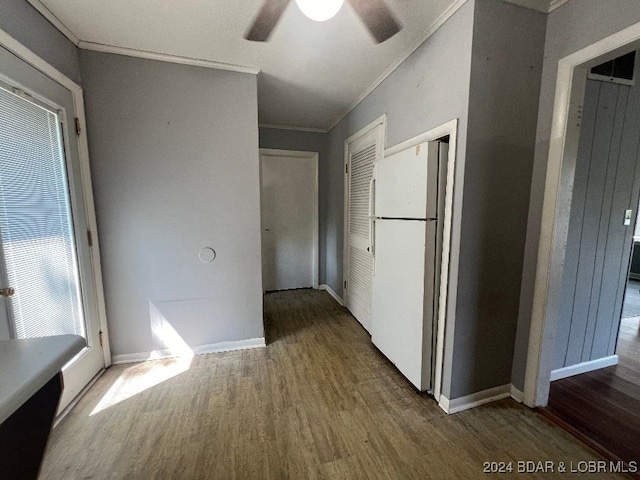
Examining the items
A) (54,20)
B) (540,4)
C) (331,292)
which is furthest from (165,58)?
A: (331,292)

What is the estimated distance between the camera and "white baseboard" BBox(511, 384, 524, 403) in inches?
66.9

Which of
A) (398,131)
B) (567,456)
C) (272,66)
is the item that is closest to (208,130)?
(272,66)

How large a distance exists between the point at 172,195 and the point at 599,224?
10.4ft

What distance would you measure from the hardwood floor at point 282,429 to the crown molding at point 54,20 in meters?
2.37

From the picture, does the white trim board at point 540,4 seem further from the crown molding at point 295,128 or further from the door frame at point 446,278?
the crown molding at point 295,128

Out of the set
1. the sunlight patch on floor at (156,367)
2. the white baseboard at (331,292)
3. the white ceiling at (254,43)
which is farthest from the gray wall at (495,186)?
the sunlight patch on floor at (156,367)

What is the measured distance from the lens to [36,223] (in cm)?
151

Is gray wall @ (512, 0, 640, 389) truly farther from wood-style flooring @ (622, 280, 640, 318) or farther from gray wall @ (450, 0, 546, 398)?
wood-style flooring @ (622, 280, 640, 318)

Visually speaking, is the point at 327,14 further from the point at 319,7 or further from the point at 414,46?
the point at 414,46

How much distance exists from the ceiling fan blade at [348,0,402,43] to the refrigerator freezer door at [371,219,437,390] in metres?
1.03

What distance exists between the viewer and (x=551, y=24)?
1.47 m

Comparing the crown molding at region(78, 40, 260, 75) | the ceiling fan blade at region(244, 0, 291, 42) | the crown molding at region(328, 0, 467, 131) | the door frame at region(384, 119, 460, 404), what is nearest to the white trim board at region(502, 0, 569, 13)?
the crown molding at region(328, 0, 467, 131)

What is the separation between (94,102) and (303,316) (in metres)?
2.67

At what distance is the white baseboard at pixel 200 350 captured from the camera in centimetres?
214
